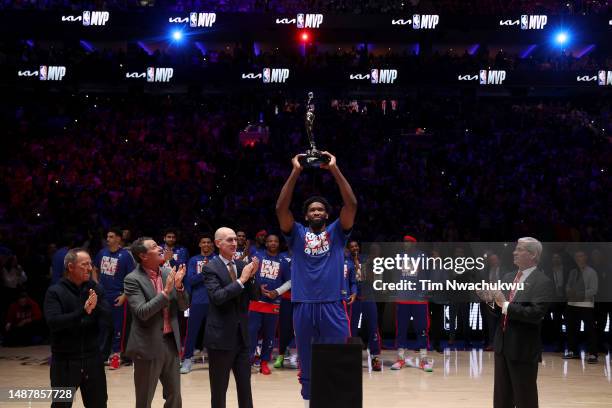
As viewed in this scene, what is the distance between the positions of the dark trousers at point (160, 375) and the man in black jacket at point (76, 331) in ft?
1.14

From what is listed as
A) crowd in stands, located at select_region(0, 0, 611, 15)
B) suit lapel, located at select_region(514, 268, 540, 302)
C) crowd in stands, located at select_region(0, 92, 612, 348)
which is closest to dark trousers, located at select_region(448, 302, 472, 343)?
crowd in stands, located at select_region(0, 92, 612, 348)

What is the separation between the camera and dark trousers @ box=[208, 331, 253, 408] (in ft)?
20.3

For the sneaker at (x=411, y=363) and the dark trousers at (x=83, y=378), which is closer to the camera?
the dark trousers at (x=83, y=378)

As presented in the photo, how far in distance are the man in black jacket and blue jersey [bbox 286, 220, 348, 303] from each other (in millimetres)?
1459

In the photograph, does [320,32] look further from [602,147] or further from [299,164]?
[299,164]

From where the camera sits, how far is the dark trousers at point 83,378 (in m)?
5.45

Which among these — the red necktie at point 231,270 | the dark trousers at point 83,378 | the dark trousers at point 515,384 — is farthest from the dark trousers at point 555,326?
the dark trousers at point 83,378

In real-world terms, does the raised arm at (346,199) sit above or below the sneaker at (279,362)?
above

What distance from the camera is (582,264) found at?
38.8 feet

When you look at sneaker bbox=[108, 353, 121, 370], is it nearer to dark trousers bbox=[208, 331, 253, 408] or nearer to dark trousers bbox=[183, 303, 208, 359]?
dark trousers bbox=[183, 303, 208, 359]

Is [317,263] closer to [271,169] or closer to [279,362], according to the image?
[279,362]

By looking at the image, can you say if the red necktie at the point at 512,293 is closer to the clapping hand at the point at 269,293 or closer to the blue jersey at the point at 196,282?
the clapping hand at the point at 269,293

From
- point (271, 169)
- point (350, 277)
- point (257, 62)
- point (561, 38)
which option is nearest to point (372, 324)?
point (350, 277)

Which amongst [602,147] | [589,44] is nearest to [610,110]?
[602,147]
